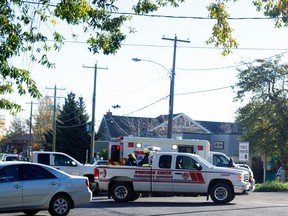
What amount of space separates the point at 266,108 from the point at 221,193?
84.6ft

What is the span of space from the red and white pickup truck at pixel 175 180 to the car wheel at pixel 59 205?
5.76 m

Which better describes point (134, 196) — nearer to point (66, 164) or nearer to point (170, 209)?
point (170, 209)

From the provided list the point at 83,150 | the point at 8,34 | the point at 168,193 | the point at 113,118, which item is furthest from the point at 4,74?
the point at 113,118

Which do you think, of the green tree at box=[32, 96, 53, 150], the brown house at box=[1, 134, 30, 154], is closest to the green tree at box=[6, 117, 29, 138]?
the brown house at box=[1, 134, 30, 154]

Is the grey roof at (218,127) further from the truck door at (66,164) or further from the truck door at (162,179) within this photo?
the truck door at (162,179)

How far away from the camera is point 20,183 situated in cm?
1524

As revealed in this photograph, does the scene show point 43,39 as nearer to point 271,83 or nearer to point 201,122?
point 271,83

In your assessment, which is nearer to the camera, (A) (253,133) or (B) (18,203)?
(B) (18,203)

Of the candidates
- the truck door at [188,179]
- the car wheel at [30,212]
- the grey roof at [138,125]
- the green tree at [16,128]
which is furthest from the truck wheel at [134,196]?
the green tree at [16,128]

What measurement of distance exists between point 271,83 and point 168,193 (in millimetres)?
26357

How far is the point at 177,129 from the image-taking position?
67.1m

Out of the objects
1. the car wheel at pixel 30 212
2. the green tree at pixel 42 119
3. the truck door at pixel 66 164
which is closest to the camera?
the car wheel at pixel 30 212

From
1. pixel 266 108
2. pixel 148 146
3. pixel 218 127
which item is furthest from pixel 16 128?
pixel 148 146

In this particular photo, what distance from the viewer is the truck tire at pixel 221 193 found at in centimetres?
2145
